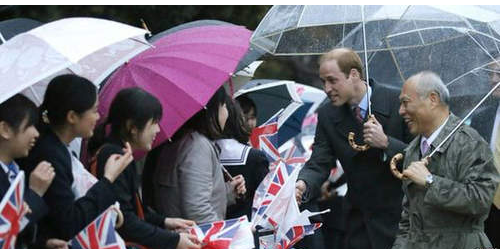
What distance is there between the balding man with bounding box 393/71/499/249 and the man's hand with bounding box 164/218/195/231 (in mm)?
1202

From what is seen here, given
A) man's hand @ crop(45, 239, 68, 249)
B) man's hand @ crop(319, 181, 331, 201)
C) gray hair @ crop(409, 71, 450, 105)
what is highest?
gray hair @ crop(409, 71, 450, 105)

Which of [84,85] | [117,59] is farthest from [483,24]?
[84,85]

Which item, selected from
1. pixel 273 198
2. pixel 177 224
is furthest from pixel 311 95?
pixel 177 224

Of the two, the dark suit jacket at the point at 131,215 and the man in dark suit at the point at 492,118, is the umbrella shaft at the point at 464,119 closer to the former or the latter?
the man in dark suit at the point at 492,118

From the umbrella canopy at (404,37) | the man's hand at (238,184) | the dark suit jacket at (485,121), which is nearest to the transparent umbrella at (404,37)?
the umbrella canopy at (404,37)

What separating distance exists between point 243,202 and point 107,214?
2.14m

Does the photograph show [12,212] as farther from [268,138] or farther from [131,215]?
[268,138]

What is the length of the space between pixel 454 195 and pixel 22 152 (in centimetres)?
228

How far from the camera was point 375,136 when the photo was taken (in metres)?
6.76

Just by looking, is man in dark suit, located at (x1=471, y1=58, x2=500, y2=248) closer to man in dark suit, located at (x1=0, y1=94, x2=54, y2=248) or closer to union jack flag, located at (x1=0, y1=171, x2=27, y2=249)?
man in dark suit, located at (x1=0, y1=94, x2=54, y2=248)

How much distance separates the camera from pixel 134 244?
18.4 feet

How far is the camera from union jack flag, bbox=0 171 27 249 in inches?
178

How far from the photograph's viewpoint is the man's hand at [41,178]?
4.81 meters

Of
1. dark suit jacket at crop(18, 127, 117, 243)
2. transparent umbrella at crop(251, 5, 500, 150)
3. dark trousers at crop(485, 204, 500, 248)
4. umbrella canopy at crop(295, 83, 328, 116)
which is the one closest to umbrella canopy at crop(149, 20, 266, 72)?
transparent umbrella at crop(251, 5, 500, 150)
